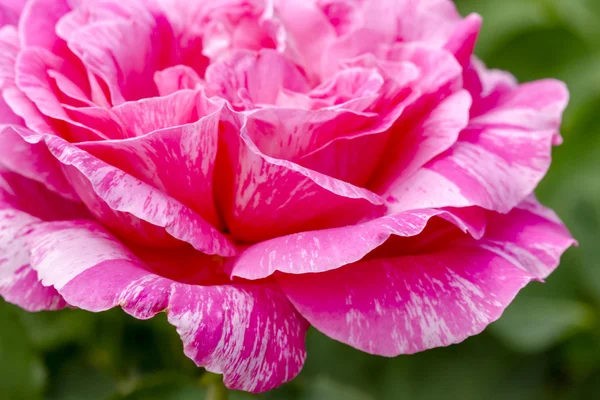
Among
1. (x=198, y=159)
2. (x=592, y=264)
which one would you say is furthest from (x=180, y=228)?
(x=592, y=264)

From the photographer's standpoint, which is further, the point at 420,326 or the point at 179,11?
the point at 179,11

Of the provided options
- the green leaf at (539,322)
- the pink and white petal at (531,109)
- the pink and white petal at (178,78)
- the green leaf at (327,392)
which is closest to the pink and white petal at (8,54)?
the pink and white petal at (178,78)

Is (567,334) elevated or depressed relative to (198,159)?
depressed

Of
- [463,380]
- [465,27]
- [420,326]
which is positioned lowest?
[463,380]

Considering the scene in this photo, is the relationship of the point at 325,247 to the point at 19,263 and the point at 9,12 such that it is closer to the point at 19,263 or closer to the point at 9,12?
the point at 19,263

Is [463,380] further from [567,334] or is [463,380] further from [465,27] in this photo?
[465,27]
